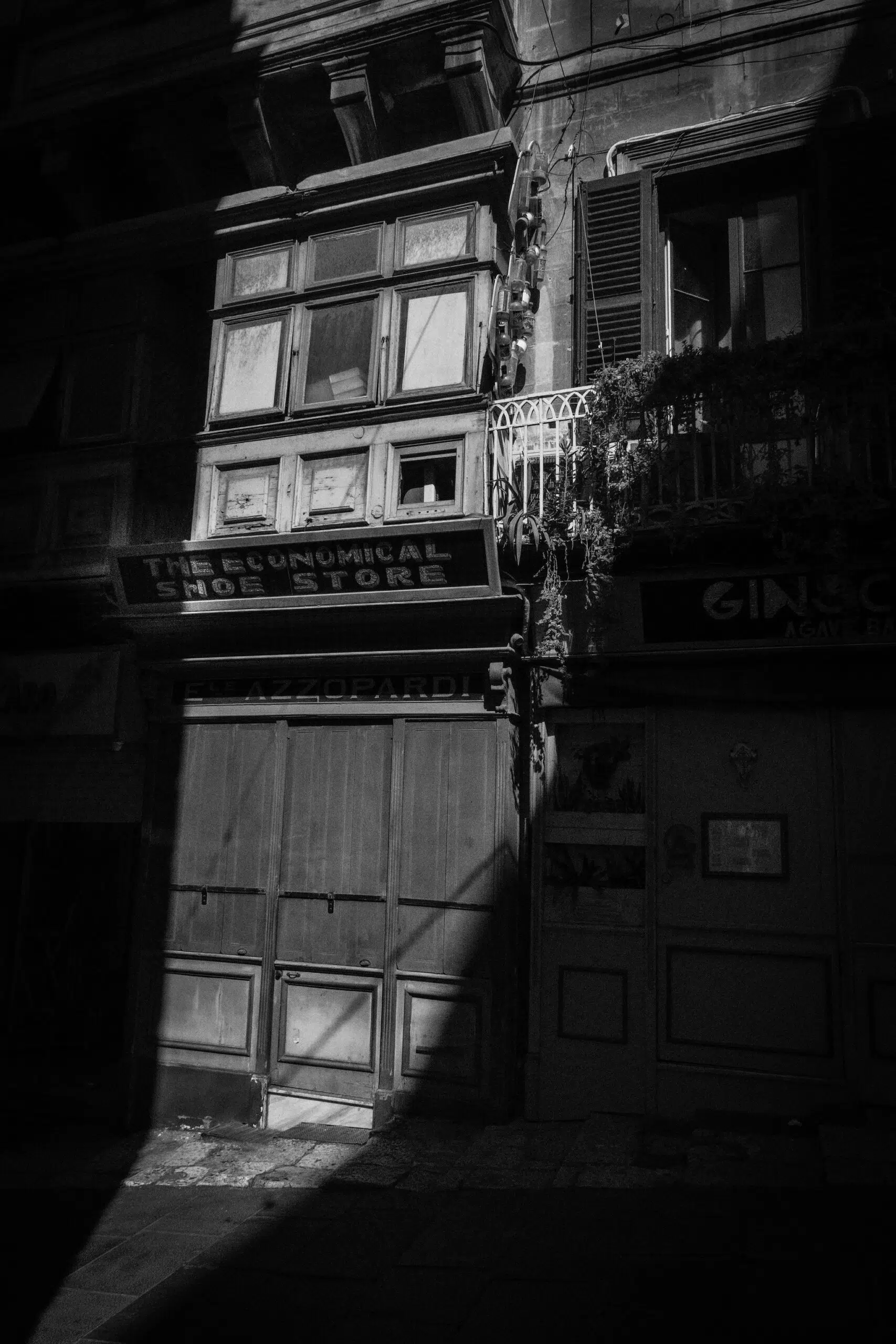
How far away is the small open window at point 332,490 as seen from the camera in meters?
8.23

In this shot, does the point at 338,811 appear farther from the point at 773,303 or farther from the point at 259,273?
the point at 773,303

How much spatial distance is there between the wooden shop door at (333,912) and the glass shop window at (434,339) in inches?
116

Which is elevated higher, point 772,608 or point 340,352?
point 340,352

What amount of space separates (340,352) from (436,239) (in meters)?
1.27

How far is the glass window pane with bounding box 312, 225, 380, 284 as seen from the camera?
865 cm

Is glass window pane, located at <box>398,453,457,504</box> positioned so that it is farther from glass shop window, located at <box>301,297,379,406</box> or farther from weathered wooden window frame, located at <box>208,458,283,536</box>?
weathered wooden window frame, located at <box>208,458,283,536</box>

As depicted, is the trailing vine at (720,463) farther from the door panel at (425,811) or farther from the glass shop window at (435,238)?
the glass shop window at (435,238)

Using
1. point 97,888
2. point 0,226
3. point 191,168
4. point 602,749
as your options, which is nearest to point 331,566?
point 602,749

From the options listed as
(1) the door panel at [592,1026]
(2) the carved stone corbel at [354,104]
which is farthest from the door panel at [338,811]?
(2) the carved stone corbel at [354,104]

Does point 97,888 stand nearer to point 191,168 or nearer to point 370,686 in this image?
point 370,686

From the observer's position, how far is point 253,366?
8.90 meters

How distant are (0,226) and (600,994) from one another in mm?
9890

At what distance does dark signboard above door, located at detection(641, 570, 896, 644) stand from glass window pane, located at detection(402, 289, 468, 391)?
260 centimetres

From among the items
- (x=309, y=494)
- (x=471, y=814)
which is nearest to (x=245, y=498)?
(x=309, y=494)
